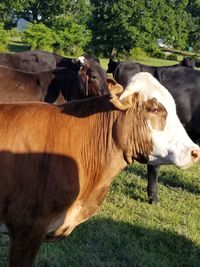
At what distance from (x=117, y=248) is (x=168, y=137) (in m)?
1.97

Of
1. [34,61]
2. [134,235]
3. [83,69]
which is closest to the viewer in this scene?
[134,235]

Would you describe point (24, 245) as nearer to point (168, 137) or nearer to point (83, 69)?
point (168, 137)

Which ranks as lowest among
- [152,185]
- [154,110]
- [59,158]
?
[152,185]

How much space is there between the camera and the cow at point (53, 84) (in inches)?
254

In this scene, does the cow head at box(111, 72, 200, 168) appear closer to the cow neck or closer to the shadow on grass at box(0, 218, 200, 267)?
the cow neck

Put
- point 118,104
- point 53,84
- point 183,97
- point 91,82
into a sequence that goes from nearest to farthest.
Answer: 1. point 118,104
2. point 183,97
3. point 53,84
4. point 91,82

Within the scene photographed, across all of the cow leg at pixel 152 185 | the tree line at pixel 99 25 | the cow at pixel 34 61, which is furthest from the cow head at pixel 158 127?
the tree line at pixel 99 25

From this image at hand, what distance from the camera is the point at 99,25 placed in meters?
43.1

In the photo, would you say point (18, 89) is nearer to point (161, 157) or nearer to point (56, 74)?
point (56, 74)

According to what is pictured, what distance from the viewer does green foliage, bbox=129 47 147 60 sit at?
130 ft

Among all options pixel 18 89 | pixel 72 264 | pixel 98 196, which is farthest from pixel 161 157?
pixel 18 89

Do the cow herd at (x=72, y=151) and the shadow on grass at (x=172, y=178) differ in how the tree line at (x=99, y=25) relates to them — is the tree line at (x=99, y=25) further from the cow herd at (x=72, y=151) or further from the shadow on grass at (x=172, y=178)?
the cow herd at (x=72, y=151)

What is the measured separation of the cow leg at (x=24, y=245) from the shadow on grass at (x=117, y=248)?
3.63ft

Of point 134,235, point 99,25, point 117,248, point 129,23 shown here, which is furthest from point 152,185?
point 99,25
